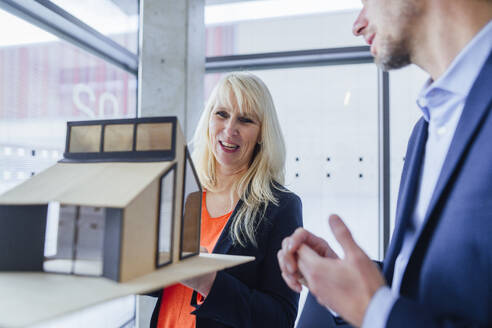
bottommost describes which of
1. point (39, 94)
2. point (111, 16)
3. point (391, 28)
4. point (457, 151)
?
point (457, 151)

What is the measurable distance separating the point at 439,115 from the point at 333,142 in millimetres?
1956

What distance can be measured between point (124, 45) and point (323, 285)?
2335 mm

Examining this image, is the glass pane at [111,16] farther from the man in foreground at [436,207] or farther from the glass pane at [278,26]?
the man in foreground at [436,207]

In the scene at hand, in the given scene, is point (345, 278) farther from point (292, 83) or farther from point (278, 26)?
point (278, 26)

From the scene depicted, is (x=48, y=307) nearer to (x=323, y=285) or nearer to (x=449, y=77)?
(x=323, y=285)

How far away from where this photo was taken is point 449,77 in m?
0.66

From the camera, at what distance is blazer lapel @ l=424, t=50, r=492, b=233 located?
0.56 m

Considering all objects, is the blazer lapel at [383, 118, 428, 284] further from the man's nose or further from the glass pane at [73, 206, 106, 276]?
the glass pane at [73, 206, 106, 276]

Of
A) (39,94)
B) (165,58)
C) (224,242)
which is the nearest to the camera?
(224,242)

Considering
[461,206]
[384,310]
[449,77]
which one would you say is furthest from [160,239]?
[449,77]

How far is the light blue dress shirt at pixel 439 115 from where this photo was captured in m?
0.62

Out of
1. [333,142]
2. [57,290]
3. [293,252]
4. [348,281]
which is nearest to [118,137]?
[57,290]

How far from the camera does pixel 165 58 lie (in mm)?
2412

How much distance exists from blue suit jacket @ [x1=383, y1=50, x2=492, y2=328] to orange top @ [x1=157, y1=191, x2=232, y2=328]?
71 centimetres
